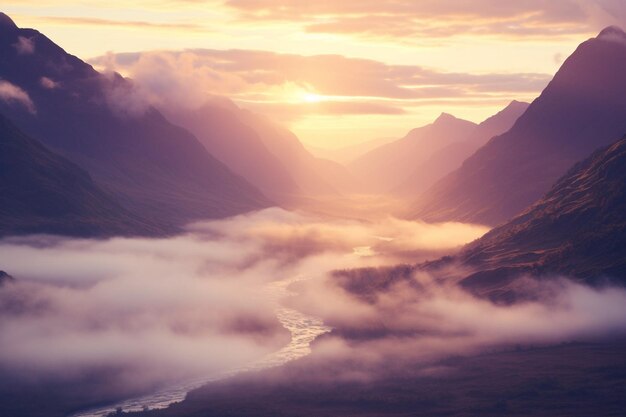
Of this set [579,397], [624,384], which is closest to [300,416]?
[579,397]

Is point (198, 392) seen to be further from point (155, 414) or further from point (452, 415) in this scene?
point (452, 415)

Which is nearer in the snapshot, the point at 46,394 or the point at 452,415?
the point at 452,415

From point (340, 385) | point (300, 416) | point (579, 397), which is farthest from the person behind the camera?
point (340, 385)

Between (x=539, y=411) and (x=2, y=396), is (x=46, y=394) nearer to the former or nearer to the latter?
(x=2, y=396)

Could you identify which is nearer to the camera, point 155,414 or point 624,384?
point 155,414

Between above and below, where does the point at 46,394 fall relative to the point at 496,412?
above

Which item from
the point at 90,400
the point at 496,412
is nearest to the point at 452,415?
the point at 496,412

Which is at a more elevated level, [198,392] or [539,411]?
[198,392]

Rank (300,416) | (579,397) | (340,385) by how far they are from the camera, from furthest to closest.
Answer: (340,385), (579,397), (300,416)
